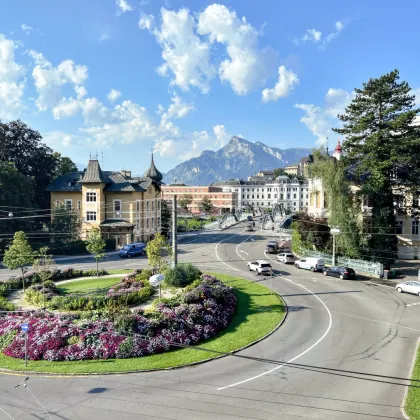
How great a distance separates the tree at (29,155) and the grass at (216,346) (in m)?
52.2

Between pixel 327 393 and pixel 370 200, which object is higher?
pixel 370 200

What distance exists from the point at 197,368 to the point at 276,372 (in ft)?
12.8

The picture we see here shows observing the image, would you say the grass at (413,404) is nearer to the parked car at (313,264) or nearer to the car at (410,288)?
the car at (410,288)

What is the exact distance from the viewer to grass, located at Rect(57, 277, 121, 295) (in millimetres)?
33031

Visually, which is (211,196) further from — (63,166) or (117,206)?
(117,206)

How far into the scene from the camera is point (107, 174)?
227ft

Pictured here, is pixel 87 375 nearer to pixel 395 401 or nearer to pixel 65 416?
pixel 65 416

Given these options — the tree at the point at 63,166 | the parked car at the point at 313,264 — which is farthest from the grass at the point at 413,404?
the tree at the point at 63,166

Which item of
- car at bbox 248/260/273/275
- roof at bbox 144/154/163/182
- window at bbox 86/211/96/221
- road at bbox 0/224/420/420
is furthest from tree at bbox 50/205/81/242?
road at bbox 0/224/420/420

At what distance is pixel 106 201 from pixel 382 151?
1706 inches

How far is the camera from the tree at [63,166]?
8188cm

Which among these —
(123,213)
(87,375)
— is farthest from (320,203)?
(87,375)

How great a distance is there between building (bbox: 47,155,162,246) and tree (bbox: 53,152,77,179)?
14965 millimetres

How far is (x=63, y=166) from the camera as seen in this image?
85.0 metres
